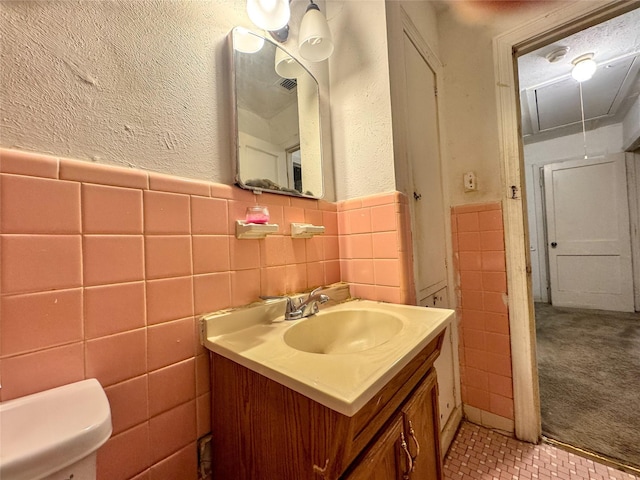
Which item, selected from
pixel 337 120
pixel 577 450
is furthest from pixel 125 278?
pixel 577 450

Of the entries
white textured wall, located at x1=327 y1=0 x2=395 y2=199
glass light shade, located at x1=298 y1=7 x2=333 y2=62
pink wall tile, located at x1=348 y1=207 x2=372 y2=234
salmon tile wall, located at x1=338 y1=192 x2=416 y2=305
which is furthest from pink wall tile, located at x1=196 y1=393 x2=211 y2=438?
glass light shade, located at x1=298 y1=7 x2=333 y2=62

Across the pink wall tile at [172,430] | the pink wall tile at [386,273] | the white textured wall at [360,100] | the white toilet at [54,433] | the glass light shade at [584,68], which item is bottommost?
the pink wall tile at [172,430]

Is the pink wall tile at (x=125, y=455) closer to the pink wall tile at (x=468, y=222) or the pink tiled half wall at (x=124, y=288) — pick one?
the pink tiled half wall at (x=124, y=288)

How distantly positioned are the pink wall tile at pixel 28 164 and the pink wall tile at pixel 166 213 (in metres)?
0.16

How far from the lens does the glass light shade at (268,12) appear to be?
82 centimetres

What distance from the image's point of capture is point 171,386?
636 millimetres

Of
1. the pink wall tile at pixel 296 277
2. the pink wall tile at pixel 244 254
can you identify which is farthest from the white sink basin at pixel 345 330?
the pink wall tile at pixel 244 254

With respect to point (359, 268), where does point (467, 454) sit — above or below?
below

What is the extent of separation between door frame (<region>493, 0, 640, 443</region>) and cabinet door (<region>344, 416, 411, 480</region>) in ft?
3.36

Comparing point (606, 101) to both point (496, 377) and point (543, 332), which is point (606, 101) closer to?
point (543, 332)

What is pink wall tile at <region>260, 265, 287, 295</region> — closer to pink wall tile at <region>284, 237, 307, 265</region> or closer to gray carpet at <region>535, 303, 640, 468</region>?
pink wall tile at <region>284, 237, 307, 265</region>

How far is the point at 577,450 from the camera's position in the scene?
1179mm

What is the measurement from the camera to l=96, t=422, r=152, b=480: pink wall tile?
0.53 meters

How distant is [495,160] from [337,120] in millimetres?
877
